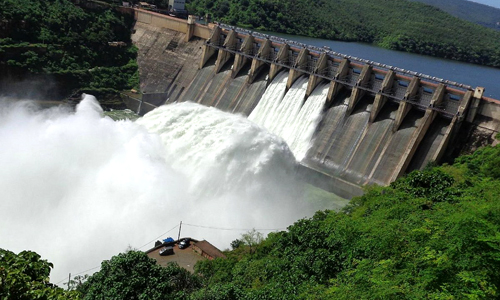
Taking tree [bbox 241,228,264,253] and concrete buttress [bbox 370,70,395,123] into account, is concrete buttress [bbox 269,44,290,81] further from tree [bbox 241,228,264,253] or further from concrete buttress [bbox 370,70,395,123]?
tree [bbox 241,228,264,253]

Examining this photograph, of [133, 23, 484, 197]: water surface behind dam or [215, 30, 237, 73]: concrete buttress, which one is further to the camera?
[215, 30, 237, 73]: concrete buttress

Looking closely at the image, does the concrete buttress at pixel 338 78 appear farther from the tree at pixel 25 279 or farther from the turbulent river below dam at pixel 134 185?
the tree at pixel 25 279

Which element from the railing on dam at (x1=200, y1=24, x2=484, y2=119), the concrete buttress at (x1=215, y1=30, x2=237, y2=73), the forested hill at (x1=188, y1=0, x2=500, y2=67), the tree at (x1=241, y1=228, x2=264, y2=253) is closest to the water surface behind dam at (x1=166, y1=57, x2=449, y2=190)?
the railing on dam at (x1=200, y1=24, x2=484, y2=119)

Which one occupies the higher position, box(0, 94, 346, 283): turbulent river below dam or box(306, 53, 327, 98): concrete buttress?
box(306, 53, 327, 98): concrete buttress

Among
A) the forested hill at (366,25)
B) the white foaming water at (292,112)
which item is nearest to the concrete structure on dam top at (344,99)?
the white foaming water at (292,112)

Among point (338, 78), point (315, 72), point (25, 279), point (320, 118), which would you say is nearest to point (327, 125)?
point (320, 118)

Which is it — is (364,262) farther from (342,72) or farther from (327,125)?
(342,72)
